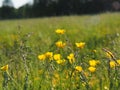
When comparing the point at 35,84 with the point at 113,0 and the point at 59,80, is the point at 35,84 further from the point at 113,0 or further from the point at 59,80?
the point at 113,0

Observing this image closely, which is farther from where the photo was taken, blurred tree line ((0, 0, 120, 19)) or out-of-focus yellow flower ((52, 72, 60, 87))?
blurred tree line ((0, 0, 120, 19))

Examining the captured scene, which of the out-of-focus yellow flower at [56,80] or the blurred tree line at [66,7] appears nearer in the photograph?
the out-of-focus yellow flower at [56,80]

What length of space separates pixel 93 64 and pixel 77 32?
5.19 meters

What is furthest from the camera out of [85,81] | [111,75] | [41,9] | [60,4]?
[41,9]

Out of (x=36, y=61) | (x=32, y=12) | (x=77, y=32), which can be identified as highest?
(x=36, y=61)

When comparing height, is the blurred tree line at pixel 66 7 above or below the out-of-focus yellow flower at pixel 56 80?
below

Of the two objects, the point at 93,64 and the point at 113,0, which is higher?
the point at 93,64

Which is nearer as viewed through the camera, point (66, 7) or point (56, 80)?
point (56, 80)

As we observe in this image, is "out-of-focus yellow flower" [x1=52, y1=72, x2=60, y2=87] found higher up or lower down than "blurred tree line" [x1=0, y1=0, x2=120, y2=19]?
higher up

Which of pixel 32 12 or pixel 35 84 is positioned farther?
pixel 32 12

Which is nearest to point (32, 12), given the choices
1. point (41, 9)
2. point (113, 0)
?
point (41, 9)

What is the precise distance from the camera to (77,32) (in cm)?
749

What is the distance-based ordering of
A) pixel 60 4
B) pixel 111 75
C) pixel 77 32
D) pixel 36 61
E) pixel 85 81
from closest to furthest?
1. pixel 85 81
2. pixel 111 75
3. pixel 36 61
4. pixel 77 32
5. pixel 60 4

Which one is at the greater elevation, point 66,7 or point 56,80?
point 56,80
